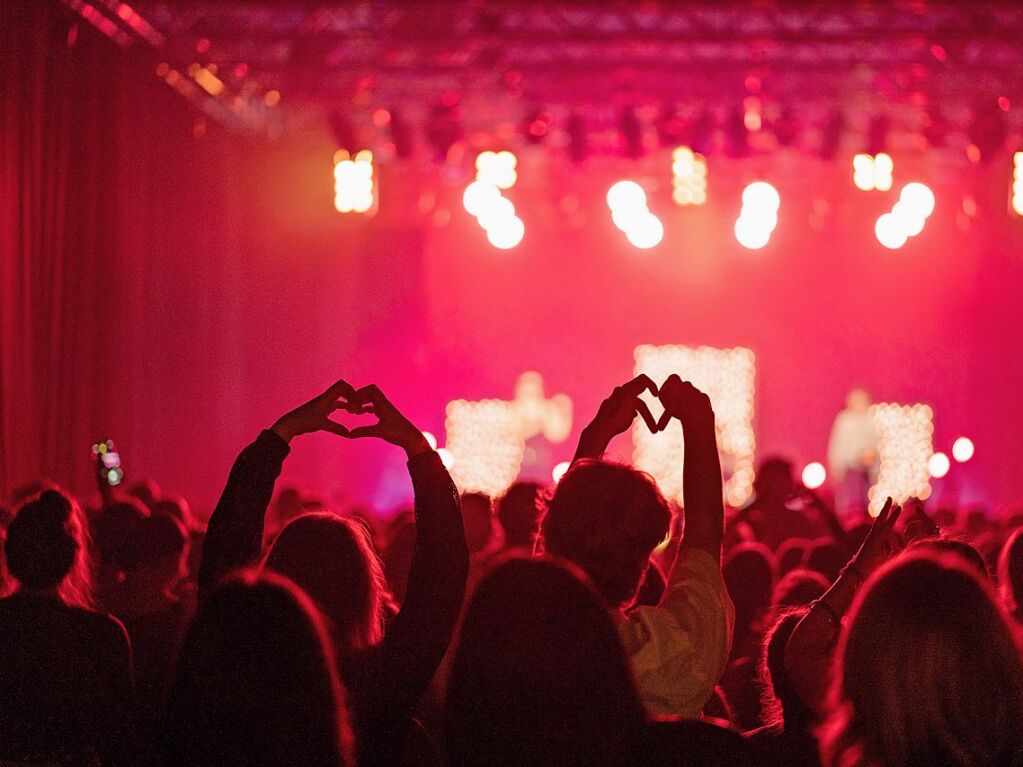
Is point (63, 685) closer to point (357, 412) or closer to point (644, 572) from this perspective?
point (357, 412)

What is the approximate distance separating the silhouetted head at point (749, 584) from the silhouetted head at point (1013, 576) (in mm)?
1119

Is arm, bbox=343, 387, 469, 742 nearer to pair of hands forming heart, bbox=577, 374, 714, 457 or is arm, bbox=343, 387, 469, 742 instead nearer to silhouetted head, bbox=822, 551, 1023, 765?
pair of hands forming heart, bbox=577, 374, 714, 457

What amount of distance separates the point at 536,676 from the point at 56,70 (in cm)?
1102

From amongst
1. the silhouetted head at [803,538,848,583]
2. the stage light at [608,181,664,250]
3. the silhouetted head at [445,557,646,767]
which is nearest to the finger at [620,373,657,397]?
the silhouetted head at [445,557,646,767]

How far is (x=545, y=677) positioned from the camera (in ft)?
6.72

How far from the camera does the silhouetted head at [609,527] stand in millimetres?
2633

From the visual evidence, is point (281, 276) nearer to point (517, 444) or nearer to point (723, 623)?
point (517, 444)

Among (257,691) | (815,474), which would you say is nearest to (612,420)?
(257,691)

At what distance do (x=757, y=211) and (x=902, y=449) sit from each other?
26.1 feet

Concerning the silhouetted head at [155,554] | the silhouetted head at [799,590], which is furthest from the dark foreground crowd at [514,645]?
the silhouetted head at [155,554]

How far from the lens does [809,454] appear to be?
76.4 feet

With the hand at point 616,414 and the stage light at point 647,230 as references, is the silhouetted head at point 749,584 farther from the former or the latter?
the stage light at point 647,230

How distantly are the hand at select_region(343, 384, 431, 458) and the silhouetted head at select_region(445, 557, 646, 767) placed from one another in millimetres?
940

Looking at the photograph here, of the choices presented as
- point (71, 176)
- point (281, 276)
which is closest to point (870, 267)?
point (281, 276)
